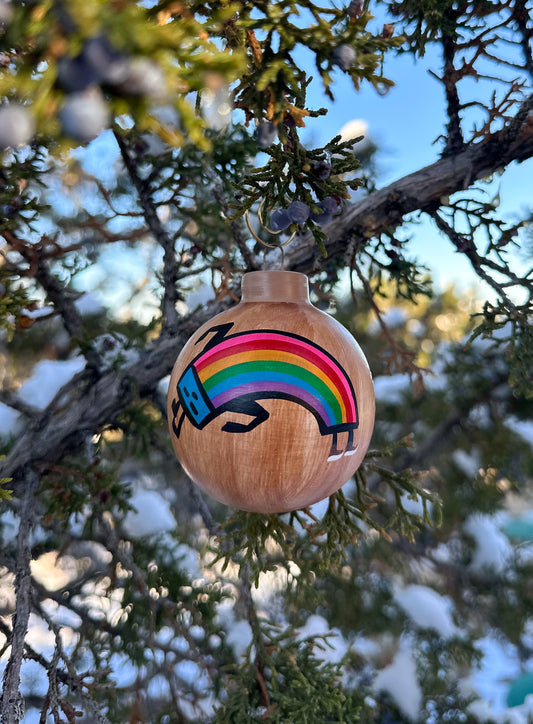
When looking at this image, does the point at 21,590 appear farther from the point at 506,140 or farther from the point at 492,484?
the point at 492,484

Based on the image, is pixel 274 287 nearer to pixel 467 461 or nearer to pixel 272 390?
pixel 272 390

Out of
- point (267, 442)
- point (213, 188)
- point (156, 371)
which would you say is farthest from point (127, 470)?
point (267, 442)

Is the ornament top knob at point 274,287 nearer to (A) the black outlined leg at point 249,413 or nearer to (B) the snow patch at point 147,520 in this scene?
(A) the black outlined leg at point 249,413

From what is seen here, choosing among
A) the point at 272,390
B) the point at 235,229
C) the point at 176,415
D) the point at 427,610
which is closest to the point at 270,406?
the point at 272,390

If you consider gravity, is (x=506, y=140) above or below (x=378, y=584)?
above

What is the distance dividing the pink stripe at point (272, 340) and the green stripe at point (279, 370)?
45mm

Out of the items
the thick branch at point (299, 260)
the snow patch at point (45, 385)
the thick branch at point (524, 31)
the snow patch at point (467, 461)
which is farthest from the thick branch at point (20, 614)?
the snow patch at point (467, 461)

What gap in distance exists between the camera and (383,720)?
316 centimetres

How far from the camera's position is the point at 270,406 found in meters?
1.01

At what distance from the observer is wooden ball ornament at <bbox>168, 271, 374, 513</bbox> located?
1.01 metres

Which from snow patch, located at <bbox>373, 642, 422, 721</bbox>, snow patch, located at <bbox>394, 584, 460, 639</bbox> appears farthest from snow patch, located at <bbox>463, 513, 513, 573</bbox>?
snow patch, located at <bbox>373, 642, 422, 721</bbox>

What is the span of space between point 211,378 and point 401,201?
0.92 m

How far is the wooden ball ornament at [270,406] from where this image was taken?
1011mm

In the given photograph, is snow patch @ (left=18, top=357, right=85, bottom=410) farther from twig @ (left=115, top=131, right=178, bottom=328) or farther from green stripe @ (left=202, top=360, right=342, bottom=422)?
green stripe @ (left=202, top=360, right=342, bottom=422)
